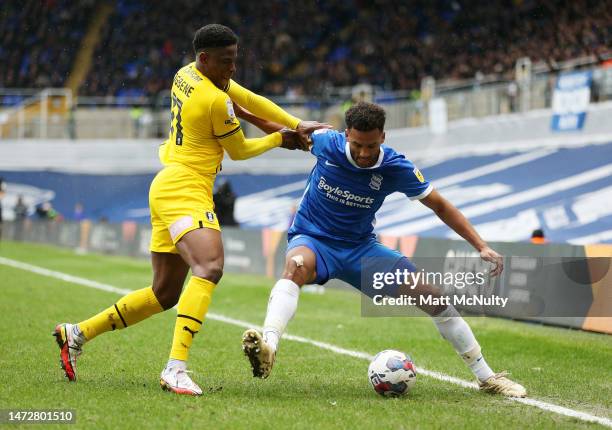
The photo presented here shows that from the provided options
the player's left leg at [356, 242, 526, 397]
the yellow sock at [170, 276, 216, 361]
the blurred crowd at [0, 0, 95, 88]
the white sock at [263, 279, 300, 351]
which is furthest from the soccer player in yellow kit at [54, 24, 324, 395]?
the blurred crowd at [0, 0, 95, 88]

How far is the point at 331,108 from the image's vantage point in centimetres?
3061

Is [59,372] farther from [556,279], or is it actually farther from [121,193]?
[121,193]

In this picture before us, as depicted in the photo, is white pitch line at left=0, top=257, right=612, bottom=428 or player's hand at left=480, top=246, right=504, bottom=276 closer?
white pitch line at left=0, top=257, right=612, bottom=428

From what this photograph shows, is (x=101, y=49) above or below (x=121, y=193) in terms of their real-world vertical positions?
above

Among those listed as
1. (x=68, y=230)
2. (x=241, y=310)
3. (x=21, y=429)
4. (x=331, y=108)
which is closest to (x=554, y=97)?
(x=331, y=108)

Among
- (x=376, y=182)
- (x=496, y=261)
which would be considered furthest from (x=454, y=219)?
(x=376, y=182)

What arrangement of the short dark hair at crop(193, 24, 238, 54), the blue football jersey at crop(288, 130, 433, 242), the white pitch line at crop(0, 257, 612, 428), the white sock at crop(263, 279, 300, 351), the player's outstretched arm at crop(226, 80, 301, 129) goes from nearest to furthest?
the white pitch line at crop(0, 257, 612, 428) < the white sock at crop(263, 279, 300, 351) < the short dark hair at crop(193, 24, 238, 54) < the blue football jersey at crop(288, 130, 433, 242) < the player's outstretched arm at crop(226, 80, 301, 129)

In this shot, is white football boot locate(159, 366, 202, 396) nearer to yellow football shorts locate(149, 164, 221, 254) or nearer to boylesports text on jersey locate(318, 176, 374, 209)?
yellow football shorts locate(149, 164, 221, 254)

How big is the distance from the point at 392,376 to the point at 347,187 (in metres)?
1.25

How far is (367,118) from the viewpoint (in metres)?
5.69

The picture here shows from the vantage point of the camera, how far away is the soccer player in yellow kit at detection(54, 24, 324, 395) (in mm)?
5844

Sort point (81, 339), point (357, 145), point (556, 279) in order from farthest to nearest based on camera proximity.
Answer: point (556, 279) → point (81, 339) → point (357, 145)

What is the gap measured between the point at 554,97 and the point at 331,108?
32.9 feet

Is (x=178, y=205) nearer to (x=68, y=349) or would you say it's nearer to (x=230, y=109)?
(x=230, y=109)
